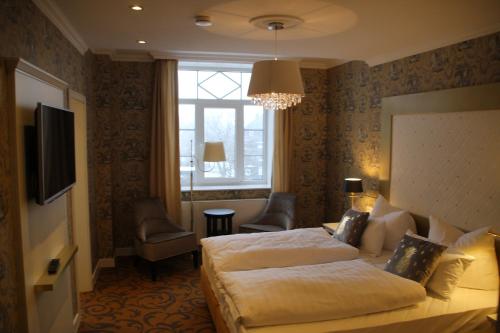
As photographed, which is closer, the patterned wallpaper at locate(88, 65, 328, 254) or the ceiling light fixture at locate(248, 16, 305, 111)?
the ceiling light fixture at locate(248, 16, 305, 111)

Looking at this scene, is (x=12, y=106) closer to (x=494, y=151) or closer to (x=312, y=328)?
(x=312, y=328)

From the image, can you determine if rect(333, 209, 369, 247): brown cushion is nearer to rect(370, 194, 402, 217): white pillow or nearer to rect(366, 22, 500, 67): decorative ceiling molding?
rect(370, 194, 402, 217): white pillow

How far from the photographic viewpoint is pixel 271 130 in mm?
6094

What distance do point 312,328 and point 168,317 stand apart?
180 centimetres

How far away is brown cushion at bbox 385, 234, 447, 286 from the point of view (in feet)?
10.0

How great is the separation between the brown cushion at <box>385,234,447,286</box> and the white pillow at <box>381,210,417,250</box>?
690 millimetres

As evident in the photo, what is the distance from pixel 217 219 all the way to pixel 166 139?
134cm

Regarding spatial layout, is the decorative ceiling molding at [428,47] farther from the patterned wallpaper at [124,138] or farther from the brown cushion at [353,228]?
the brown cushion at [353,228]

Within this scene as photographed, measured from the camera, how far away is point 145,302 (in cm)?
412

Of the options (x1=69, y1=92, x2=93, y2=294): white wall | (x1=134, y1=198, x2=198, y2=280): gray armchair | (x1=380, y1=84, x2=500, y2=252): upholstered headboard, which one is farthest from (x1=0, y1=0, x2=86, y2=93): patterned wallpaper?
(x1=380, y1=84, x2=500, y2=252): upholstered headboard

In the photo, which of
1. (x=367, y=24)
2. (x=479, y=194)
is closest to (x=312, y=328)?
(x=479, y=194)

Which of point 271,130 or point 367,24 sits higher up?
point 367,24

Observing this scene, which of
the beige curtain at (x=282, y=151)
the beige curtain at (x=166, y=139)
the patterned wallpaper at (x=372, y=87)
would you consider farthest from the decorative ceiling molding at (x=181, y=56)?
the patterned wallpaper at (x=372, y=87)

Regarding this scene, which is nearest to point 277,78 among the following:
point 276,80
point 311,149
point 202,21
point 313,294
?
point 276,80
